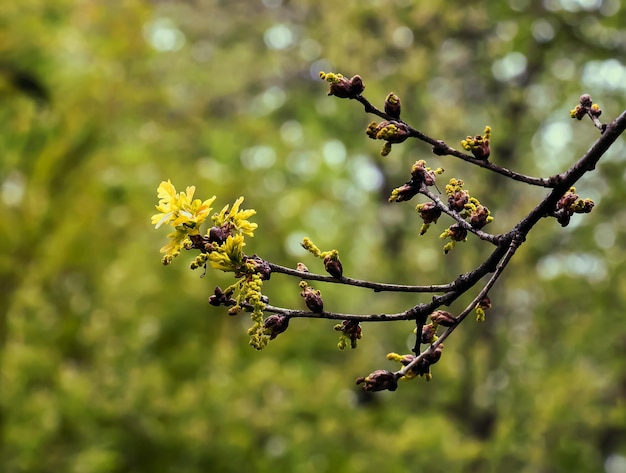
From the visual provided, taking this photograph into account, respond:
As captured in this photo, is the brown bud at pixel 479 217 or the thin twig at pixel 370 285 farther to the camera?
the brown bud at pixel 479 217

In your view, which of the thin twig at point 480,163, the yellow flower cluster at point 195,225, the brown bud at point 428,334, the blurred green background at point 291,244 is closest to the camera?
the thin twig at point 480,163

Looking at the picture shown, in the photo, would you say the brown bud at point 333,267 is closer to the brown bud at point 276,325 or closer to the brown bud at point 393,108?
the brown bud at point 276,325

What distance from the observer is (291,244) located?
31.1ft

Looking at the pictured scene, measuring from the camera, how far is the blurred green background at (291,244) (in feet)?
22.5

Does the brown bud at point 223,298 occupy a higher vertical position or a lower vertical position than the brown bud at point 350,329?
higher

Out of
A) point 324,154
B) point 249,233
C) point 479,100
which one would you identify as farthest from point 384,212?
point 249,233

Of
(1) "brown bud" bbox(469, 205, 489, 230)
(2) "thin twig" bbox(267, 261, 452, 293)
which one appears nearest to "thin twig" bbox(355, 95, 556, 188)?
(1) "brown bud" bbox(469, 205, 489, 230)

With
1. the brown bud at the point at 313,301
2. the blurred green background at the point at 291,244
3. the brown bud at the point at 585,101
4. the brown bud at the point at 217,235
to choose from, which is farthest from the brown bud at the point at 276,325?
the blurred green background at the point at 291,244

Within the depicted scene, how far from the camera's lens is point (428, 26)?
32.1ft

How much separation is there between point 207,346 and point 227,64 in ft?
22.5

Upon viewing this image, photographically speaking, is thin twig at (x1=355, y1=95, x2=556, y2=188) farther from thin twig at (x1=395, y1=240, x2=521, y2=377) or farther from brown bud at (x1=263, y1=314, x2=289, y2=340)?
brown bud at (x1=263, y1=314, x2=289, y2=340)

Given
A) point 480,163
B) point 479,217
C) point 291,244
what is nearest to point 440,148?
point 480,163

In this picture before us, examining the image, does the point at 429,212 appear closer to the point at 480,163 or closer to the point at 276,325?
the point at 480,163

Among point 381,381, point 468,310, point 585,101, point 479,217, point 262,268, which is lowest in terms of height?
point 381,381
